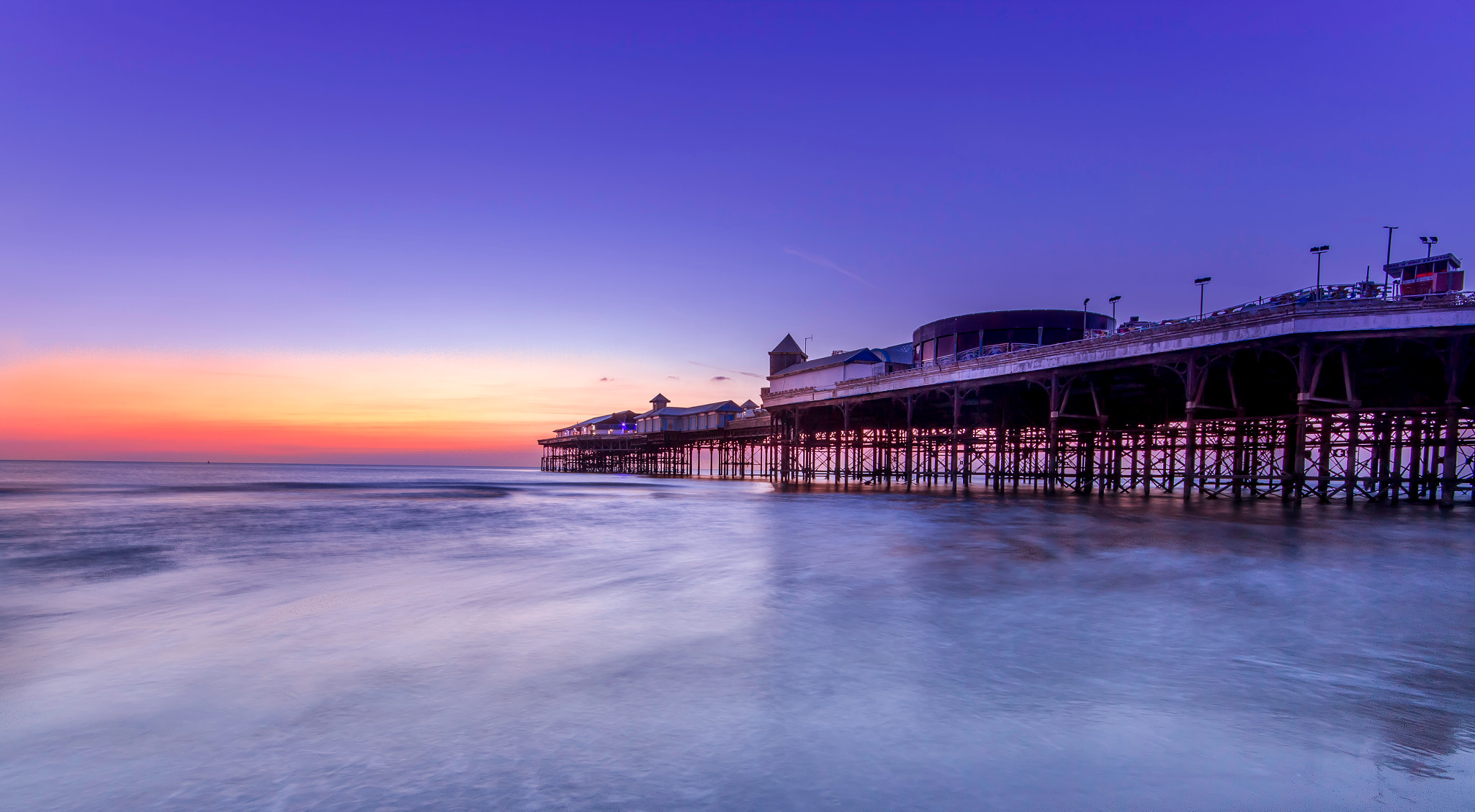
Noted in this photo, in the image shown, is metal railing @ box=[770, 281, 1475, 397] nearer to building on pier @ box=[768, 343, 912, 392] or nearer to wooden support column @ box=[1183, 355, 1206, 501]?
wooden support column @ box=[1183, 355, 1206, 501]

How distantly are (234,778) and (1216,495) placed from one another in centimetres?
3810

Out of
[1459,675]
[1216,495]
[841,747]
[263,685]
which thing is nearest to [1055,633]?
[1459,675]

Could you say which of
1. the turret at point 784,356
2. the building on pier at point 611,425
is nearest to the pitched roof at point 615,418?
the building on pier at point 611,425

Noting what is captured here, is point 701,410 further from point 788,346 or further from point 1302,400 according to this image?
point 1302,400

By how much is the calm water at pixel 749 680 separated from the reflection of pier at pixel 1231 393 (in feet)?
38.8

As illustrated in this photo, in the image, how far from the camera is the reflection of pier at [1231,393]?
22.0 metres

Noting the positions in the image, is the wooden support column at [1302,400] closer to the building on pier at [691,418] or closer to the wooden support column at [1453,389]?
the wooden support column at [1453,389]

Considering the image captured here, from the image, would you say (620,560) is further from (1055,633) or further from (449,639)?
(1055,633)

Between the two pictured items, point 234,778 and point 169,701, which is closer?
point 234,778

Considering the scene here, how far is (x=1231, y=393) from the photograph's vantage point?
27891 millimetres

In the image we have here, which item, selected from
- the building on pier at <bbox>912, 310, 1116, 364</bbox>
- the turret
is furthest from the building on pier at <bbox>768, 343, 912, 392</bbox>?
the turret

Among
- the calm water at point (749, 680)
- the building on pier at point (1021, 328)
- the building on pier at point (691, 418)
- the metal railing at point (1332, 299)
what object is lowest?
the calm water at point (749, 680)

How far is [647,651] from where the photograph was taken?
6.52m

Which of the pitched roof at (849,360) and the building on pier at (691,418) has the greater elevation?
the pitched roof at (849,360)
